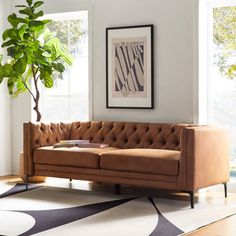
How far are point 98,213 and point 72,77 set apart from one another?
276cm

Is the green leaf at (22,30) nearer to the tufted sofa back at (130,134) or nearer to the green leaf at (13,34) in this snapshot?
the green leaf at (13,34)

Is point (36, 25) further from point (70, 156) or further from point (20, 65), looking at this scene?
point (70, 156)

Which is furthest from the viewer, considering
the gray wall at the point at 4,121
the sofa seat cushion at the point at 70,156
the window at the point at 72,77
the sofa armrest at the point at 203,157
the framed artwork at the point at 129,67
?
the gray wall at the point at 4,121

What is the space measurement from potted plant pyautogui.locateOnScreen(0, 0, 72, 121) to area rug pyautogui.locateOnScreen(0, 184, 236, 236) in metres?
1.41

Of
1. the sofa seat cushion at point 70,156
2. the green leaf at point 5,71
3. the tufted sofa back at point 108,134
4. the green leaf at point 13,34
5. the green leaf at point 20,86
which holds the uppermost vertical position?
the green leaf at point 13,34

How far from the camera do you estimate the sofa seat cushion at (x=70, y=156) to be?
5.88m

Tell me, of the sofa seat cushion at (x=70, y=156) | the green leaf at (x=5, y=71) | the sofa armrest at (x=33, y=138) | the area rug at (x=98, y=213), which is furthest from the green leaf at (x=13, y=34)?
the area rug at (x=98, y=213)

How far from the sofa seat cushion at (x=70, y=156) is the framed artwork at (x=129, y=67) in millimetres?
790

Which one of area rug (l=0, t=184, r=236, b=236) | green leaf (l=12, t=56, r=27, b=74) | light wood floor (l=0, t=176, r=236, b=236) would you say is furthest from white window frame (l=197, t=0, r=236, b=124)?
green leaf (l=12, t=56, r=27, b=74)

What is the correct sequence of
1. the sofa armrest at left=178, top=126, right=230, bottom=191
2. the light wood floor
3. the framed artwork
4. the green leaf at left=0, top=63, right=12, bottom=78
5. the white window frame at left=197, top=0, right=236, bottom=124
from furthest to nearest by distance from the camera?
1. the green leaf at left=0, top=63, right=12, bottom=78
2. the framed artwork
3. the white window frame at left=197, top=0, right=236, bottom=124
4. the sofa armrest at left=178, top=126, right=230, bottom=191
5. the light wood floor

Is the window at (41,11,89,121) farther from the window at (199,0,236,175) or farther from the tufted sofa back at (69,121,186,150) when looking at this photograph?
the window at (199,0,236,175)

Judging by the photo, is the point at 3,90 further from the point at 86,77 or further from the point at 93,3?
the point at 93,3

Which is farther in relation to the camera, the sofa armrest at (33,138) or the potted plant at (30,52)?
the potted plant at (30,52)

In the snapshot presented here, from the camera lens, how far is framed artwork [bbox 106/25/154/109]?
6.60 m
